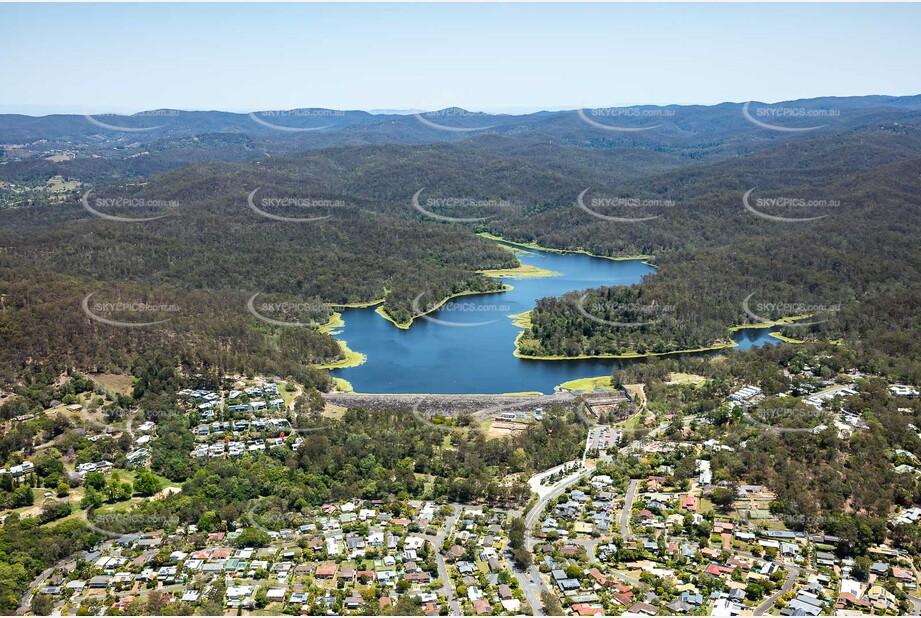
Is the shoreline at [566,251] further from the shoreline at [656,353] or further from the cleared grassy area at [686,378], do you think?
the cleared grassy area at [686,378]

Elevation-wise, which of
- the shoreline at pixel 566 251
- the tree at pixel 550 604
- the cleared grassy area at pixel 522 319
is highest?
the tree at pixel 550 604

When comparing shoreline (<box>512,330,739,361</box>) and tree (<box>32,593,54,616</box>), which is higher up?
tree (<box>32,593,54,616</box>)

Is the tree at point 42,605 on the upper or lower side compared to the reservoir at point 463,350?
upper

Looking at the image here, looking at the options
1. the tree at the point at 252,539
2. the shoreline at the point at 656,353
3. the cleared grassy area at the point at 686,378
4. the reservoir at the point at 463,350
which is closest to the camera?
the tree at the point at 252,539

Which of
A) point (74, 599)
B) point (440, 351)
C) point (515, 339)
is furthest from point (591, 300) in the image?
point (74, 599)

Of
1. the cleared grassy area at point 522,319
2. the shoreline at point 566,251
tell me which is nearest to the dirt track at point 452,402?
the cleared grassy area at point 522,319

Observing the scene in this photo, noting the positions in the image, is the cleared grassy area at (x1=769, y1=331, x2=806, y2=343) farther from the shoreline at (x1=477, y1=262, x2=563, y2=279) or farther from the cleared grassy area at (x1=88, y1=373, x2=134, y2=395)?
the cleared grassy area at (x1=88, y1=373, x2=134, y2=395)

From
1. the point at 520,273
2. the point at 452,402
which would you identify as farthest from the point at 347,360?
the point at 520,273

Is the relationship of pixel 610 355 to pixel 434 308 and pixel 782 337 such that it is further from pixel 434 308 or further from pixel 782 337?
pixel 434 308

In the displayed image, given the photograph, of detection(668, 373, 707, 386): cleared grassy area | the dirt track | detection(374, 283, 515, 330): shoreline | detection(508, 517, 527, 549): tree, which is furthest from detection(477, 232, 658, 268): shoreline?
detection(508, 517, 527, 549): tree
